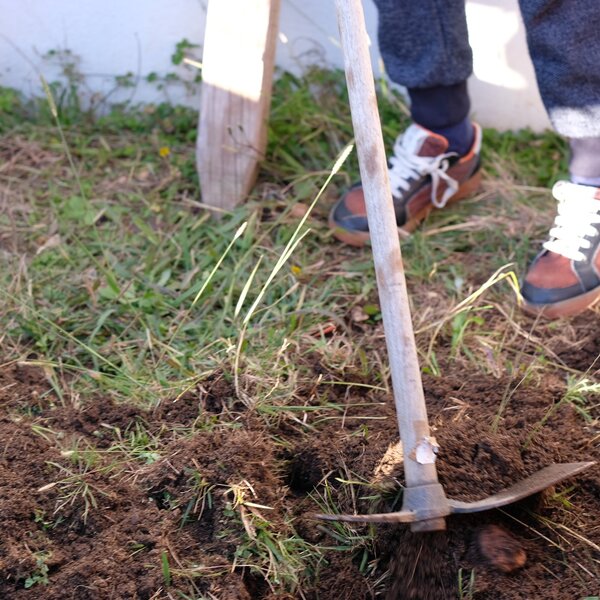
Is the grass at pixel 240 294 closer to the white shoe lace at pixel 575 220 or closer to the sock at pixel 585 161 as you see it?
the white shoe lace at pixel 575 220

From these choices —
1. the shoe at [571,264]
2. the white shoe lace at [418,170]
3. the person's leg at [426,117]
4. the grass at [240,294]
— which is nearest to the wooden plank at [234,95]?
the grass at [240,294]

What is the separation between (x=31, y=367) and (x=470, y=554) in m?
1.14

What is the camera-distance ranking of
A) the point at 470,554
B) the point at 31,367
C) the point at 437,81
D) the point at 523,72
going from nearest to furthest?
the point at 470,554 → the point at 31,367 → the point at 437,81 → the point at 523,72

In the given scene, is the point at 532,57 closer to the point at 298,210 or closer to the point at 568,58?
the point at 568,58

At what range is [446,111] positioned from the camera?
2467 mm

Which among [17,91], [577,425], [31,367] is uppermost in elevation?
[17,91]

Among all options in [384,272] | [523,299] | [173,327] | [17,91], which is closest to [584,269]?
[523,299]

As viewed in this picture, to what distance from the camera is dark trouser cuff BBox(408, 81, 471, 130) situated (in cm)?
244

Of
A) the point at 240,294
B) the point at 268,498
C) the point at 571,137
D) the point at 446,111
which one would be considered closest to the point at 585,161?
the point at 571,137

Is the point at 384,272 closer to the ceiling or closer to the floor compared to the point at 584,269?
closer to the ceiling

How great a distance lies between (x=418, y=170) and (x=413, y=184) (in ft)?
0.14

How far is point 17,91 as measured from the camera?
9.82 feet

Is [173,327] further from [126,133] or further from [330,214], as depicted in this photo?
[126,133]

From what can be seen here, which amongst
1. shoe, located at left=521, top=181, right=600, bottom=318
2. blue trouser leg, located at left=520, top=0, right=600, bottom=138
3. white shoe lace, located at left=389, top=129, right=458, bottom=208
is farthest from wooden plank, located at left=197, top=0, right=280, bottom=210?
shoe, located at left=521, top=181, right=600, bottom=318
